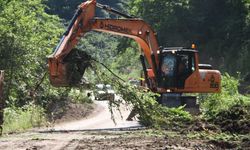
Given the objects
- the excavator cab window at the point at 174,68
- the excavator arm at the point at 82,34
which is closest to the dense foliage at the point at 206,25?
the excavator cab window at the point at 174,68

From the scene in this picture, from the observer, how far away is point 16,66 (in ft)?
74.2

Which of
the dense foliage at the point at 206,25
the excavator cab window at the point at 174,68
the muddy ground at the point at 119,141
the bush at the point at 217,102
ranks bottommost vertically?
the muddy ground at the point at 119,141

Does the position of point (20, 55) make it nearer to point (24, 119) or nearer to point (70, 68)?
point (24, 119)

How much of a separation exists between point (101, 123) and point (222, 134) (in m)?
7.78

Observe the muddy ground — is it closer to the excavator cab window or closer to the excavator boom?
the excavator boom

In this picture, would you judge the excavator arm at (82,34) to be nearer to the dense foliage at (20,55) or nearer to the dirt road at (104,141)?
the dirt road at (104,141)

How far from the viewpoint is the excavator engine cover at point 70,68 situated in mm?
17125

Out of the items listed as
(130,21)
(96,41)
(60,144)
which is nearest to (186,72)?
(130,21)

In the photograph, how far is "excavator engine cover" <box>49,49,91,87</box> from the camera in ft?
56.2

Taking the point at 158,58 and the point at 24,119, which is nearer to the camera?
the point at 24,119

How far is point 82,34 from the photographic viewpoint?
19.0 m

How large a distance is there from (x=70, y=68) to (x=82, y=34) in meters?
1.86

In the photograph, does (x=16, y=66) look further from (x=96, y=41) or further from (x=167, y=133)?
(x=96, y=41)

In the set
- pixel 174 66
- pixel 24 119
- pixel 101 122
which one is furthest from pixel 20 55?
pixel 174 66
